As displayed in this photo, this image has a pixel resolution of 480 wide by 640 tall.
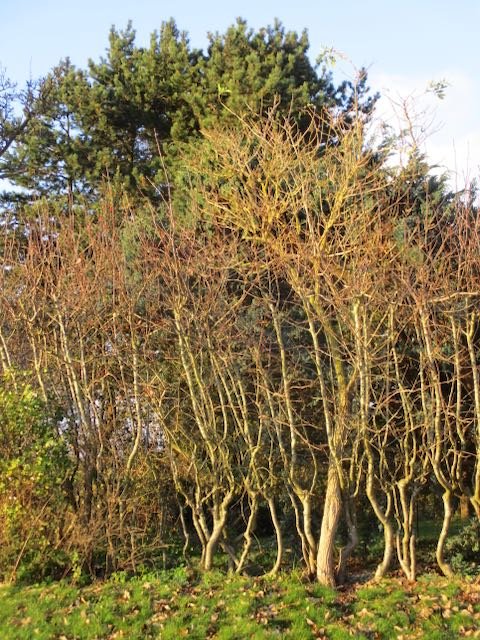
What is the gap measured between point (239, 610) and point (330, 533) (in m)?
1.53

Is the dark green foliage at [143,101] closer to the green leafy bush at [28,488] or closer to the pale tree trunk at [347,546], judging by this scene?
the green leafy bush at [28,488]

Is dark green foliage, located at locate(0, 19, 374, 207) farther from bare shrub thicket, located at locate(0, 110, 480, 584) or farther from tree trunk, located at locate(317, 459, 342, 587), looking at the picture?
tree trunk, located at locate(317, 459, 342, 587)

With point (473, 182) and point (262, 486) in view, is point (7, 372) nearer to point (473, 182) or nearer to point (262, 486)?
point (262, 486)

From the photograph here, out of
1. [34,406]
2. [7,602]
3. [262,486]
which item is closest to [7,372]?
[34,406]

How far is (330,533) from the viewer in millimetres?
7094

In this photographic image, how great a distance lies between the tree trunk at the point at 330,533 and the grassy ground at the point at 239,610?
0.26 m

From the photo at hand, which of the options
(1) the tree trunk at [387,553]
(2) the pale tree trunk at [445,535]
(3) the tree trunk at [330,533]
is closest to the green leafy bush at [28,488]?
(3) the tree trunk at [330,533]

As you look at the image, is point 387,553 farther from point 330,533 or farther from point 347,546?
point 330,533

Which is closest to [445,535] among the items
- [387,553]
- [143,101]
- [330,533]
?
[387,553]

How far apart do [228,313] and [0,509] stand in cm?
330

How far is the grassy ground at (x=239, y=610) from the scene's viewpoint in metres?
5.59

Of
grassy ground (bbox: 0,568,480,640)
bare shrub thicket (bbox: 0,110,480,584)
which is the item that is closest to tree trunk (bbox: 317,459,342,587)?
bare shrub thicket (bbox: 0,110,480,584)

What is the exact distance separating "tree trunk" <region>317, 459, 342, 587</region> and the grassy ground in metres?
0.26

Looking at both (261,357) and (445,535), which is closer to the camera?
(445,535)
